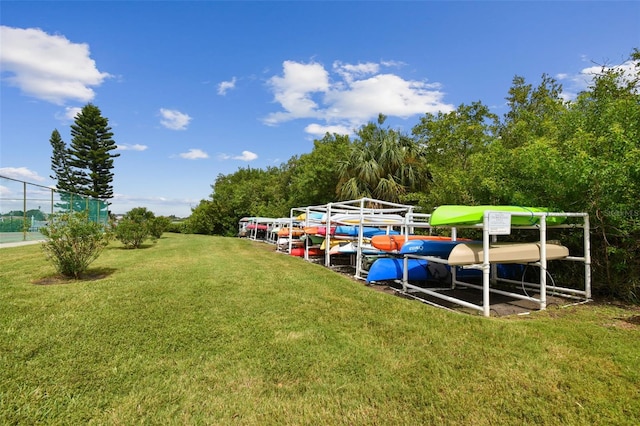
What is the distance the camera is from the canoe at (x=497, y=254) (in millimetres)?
4969

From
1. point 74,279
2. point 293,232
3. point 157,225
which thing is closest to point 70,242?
point 74,279

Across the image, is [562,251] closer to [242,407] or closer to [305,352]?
[305,352]

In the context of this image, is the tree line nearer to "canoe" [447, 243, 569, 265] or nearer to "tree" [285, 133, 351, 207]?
"canoe" [447, 243, 569, 265]

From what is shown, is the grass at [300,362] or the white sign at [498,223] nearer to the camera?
the grass at [300,362]

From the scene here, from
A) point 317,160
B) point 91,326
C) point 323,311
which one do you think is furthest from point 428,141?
point 91,326

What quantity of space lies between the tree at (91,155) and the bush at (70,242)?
3585 cm

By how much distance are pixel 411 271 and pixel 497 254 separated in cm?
216

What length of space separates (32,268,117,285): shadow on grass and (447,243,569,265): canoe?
664 cm

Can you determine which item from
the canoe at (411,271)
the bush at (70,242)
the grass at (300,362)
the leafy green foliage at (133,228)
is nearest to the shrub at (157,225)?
the leafy green foliage at (133,228)

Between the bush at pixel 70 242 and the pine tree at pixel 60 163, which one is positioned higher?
the pine tree at pixel 60 163

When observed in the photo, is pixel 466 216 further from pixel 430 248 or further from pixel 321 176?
pixel 321 176

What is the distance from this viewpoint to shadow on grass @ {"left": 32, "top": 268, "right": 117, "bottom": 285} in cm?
610

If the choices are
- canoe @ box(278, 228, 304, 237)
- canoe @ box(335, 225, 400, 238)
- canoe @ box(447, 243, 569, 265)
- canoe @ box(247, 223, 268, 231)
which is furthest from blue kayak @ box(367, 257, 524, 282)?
canoe @ box(247, 223, 268, 231)

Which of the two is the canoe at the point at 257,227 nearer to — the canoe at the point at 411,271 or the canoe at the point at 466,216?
the canoe at the point at 411,271
